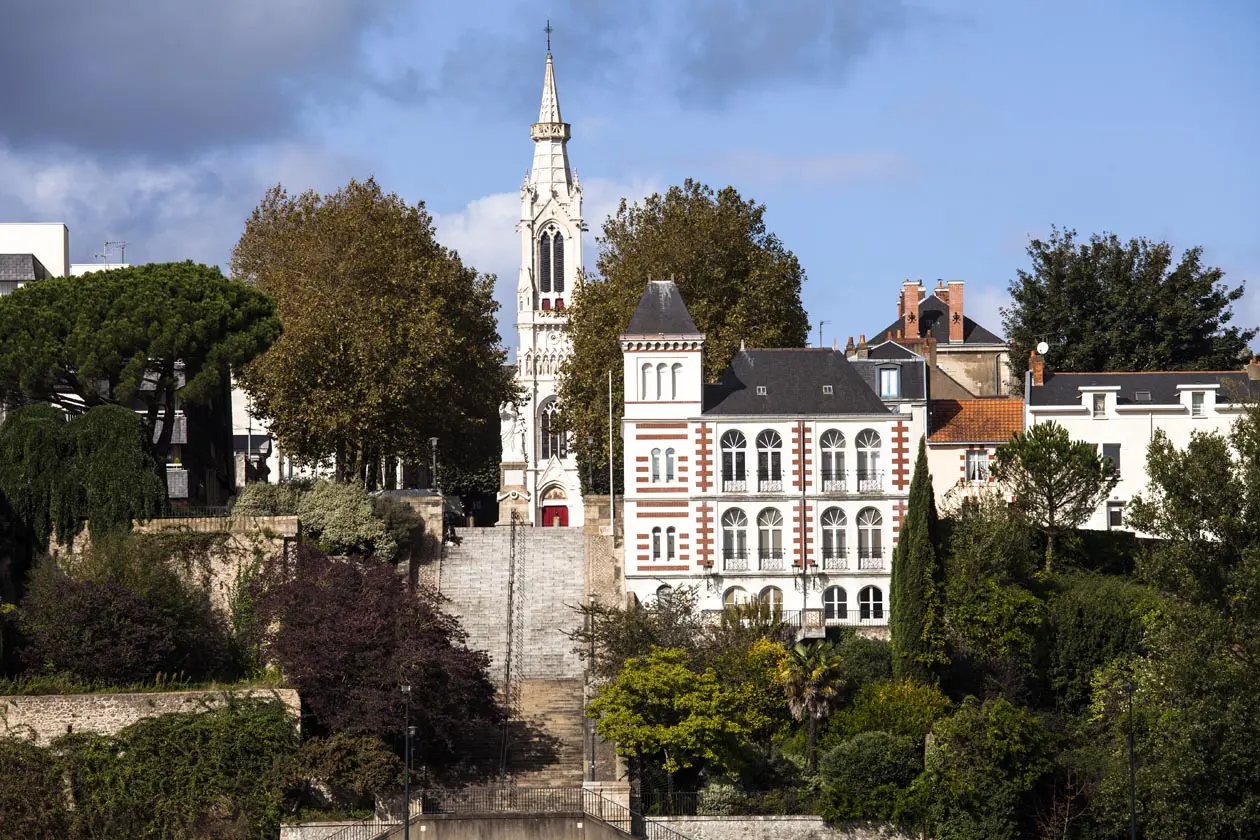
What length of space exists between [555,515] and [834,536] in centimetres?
5522

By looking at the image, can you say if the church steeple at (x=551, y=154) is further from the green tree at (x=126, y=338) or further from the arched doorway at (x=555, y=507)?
the green tree at (x=126, y=338)

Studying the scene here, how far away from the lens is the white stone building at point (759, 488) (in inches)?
2721

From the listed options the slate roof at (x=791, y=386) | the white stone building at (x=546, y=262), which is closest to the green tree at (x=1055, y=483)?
the slate roof at (x=791, y=386)

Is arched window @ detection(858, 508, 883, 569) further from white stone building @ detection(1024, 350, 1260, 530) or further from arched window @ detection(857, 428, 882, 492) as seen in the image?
white stone building @ detection(1024, 350, 1260, 530)

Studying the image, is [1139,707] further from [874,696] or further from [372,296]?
[372,296]

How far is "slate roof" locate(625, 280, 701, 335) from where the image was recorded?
70.7 meters

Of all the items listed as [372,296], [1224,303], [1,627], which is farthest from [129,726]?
[1224,303]

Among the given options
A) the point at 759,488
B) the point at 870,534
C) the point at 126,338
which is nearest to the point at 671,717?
the point at 759,488

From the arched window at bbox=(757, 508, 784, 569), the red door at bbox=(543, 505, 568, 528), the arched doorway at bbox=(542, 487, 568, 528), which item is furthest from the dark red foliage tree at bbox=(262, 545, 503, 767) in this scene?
the red door at bbox=(543, 505, 568, 528)

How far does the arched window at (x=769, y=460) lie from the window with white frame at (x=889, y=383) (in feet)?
15.5

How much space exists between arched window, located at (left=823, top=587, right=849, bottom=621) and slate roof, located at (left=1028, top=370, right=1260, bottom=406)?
1016cm

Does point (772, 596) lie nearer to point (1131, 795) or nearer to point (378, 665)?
point (378, 665)

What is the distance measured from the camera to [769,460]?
69750 mm

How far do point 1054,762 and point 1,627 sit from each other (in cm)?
2737
